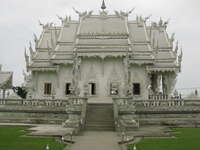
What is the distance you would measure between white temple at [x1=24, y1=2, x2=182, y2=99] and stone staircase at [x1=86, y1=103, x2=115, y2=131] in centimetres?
442

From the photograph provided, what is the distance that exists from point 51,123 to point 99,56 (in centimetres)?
852

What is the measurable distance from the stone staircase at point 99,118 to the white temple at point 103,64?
4.42m

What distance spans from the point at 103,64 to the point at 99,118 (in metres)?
10.1

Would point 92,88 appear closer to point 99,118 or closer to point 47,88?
point 47,88

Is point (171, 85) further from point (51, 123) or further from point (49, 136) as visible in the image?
point (49, 136)

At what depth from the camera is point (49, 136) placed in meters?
15.3

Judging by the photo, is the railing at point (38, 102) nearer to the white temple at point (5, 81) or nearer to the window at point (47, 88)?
the white temple at point (5, 81)

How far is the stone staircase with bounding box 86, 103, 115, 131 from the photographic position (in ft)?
62.7

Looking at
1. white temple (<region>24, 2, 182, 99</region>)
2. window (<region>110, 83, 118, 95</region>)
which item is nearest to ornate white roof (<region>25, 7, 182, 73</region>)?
white temple (<region>24, 2, 182, 99</region>)

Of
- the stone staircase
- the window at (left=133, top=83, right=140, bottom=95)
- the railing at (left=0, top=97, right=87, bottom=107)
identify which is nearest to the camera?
the stone staircase

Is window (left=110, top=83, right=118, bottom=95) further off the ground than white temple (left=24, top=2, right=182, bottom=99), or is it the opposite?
white temple (left=24, top=2, right=182, bottom=99)

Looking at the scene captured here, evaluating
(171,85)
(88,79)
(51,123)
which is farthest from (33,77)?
(171,85)

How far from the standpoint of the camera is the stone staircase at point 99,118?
1912cm

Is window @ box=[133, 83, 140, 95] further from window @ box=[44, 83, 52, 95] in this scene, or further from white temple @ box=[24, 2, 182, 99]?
window @ box=[44, 83, 52, 95]
